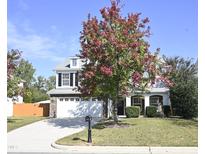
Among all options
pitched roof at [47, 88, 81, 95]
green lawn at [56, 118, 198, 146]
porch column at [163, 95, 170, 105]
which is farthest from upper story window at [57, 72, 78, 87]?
green lawn at [56, 118, 198, 146]

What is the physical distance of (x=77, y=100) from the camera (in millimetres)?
37031

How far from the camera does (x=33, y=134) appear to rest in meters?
21.5

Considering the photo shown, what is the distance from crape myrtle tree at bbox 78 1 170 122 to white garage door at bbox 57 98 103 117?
12494 millimetres

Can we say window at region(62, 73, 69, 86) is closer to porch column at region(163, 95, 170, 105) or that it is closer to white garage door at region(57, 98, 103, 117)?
white garage door at region(57, 98, 103, 117)

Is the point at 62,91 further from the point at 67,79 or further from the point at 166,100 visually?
the point at 166,100

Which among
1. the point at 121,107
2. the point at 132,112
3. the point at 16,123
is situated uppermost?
the point at 121,107

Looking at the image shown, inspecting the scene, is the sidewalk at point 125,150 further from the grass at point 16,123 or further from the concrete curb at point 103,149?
the grass at point 16,123

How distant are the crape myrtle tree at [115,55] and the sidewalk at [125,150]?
20.9 feet

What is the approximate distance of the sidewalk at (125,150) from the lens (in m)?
14.8

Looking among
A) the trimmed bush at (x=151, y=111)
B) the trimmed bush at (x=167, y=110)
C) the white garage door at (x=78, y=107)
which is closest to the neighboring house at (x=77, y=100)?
the white garage door at (x=78, y=107)

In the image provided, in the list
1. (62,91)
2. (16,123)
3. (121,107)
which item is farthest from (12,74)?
(121,107)

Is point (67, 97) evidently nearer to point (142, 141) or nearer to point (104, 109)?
point (104, 109)

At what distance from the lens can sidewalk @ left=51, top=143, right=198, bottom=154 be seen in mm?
14773

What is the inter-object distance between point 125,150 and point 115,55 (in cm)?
795
